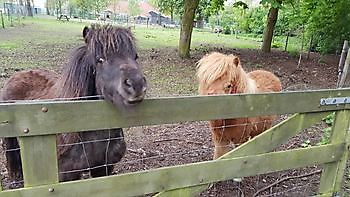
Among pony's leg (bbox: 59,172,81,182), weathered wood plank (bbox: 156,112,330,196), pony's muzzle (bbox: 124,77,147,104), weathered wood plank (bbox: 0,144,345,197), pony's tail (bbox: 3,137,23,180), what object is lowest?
pony's tail (bbox: 3,137,23,180)

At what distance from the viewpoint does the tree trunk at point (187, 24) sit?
11.8 metres

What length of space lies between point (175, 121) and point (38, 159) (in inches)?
35.3

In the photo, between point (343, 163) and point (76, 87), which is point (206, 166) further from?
point (343, 163)

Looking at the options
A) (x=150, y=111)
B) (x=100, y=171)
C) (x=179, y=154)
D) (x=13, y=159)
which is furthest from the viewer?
(x=179, y=154)

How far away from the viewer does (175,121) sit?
2.31m

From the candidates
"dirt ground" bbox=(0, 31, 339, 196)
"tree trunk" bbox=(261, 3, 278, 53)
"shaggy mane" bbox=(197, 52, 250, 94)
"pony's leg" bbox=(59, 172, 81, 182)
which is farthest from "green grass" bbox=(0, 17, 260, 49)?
"pony's leg" bbox=(59, 172, 81, 182)

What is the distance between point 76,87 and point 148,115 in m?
0.79

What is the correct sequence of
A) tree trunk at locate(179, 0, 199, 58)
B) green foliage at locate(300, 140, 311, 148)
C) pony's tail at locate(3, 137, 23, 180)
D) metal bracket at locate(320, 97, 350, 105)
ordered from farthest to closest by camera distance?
tree trunk at locate(179, 0, 199, 58)
green foliage at locate(300, 140, 311, 148)
pony's tail at locate(3, 137, 23, 180)
metal bracket at locate(320, 97, 350, 105)

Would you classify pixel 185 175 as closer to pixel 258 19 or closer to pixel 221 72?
pixel 221 72

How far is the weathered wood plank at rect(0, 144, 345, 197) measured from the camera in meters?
2.07

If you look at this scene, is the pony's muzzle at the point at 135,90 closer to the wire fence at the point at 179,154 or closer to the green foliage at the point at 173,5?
the wire fence at the point at 179,154

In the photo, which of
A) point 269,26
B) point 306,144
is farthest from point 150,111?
point 269,26

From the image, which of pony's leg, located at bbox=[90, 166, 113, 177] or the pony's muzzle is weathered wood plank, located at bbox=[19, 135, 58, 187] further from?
pony's leg, located at bbox=[90, 166, 113, 177]

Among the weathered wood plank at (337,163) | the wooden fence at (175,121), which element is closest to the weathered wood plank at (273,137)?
the wooden fence at (175,121)
